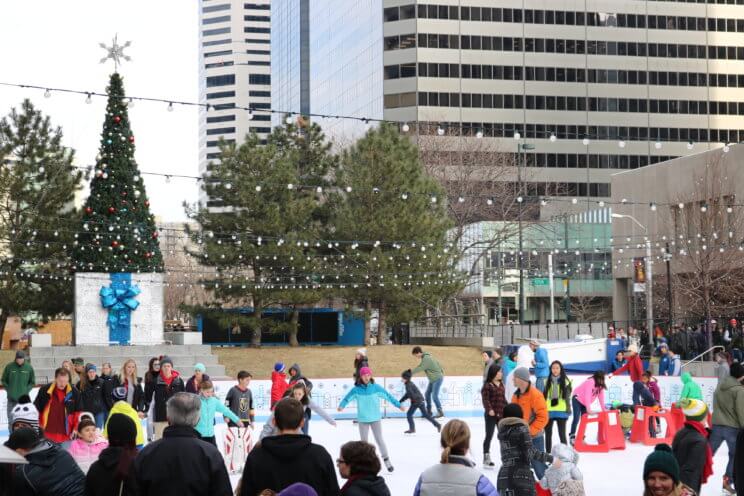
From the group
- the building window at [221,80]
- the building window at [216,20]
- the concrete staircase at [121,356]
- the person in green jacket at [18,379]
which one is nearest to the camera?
the person in green jacket at [18,379]

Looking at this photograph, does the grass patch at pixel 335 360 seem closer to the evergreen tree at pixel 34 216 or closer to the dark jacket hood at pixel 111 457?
the evergreen tree at pixel 34 216

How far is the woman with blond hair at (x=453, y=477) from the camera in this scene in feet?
19.8

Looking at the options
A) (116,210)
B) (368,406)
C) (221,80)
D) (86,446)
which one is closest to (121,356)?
(116,210)

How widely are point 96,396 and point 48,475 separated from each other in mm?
8234

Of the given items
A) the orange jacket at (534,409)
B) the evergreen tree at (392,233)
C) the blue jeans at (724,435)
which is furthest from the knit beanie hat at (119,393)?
the evergreen tree at (392,233)

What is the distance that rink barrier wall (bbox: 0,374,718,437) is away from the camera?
78.7ft

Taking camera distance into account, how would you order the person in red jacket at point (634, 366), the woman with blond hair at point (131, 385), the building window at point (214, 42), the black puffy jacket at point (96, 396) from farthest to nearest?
the building window at point (214, 42) → the person in red jacket at point (634, 366) → the woman with blond hair at point (131, 385) → the black puffy jacket at point (96, 396)

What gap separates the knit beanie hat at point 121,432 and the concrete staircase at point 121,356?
26.6 m

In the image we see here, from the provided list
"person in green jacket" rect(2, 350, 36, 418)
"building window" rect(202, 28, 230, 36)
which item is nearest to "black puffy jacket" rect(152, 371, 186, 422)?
"person in green jacket" rect(2, 350, 36, 418)

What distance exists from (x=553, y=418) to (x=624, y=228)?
43.2 m

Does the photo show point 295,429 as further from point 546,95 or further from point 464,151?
point 546,95

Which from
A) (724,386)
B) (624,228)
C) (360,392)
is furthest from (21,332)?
(724,386)

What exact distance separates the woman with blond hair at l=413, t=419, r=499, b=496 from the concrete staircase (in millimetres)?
26662

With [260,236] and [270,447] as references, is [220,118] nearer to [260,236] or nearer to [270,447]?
[260,236]
